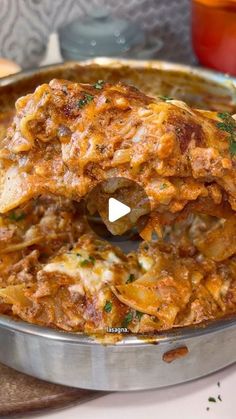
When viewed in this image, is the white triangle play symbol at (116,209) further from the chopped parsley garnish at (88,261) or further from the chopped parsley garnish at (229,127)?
the chopped parsley garnish at (229,127)

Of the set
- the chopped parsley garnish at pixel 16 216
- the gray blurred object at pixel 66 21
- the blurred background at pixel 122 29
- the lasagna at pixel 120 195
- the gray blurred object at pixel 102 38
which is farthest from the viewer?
the gray blurred object at pixel 66 21

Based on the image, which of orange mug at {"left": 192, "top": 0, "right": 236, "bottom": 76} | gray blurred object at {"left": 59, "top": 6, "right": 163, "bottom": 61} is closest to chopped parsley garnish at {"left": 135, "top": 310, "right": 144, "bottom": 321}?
orange mug at {"left": 192, "top": 0, "right": 236, "bottom": 76}

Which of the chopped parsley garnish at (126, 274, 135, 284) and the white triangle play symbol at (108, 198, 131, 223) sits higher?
the white triangle play symbol at (108, 198, 131, 223)

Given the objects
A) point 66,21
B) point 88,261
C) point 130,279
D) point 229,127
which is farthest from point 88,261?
point 66,21

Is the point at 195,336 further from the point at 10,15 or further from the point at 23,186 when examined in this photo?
the point at 10,15

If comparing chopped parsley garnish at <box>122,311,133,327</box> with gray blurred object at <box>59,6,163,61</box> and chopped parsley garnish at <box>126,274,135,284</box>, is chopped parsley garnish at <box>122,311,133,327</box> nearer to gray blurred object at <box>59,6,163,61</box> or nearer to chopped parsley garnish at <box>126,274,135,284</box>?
chopped parsley garnish at <box>126,274,135,284</box>

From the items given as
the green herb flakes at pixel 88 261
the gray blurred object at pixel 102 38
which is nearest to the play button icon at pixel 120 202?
the green herb flakes at pixel 88 261
